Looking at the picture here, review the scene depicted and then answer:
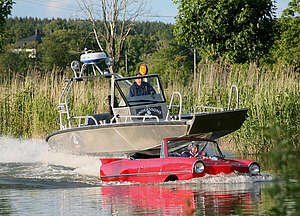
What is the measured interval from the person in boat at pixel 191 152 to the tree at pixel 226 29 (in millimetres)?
11510

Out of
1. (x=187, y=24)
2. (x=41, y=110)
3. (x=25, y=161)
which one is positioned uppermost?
(x=187, y=24)

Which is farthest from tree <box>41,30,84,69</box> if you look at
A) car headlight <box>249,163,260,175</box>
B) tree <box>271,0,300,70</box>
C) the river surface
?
car headlight <box>249,163,260,175</box>

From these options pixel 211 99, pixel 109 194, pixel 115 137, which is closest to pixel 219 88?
pixel 211 99

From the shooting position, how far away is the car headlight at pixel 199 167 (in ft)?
35.2

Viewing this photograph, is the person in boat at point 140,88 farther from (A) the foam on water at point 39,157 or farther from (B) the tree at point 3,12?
(B) the tree at point 3,12

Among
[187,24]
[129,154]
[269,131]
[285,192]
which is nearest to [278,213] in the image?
[285,192]

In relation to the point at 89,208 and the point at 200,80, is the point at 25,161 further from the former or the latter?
the point at 89,208

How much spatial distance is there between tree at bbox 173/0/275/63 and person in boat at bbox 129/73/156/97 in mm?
8810

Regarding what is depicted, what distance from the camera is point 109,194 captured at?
33.0 feet

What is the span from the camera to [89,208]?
27.1 feet

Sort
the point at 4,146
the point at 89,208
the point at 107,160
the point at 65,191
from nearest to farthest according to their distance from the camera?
the point at 89,208
the point at 65,191
the point at 107,160
the point at 4,146

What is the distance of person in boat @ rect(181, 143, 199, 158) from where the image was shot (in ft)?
38.8

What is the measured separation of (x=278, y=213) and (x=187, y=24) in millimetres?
19634

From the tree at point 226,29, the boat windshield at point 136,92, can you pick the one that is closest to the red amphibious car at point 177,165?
the boat windshield at point 136,92
